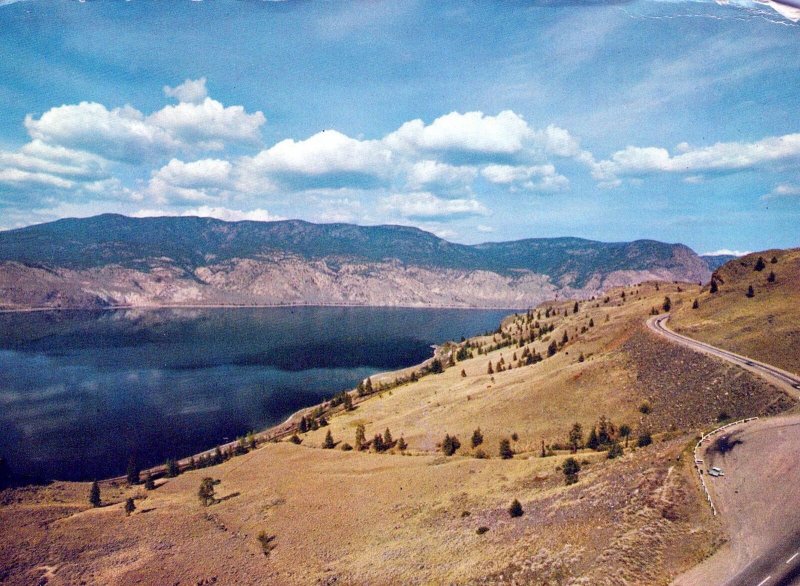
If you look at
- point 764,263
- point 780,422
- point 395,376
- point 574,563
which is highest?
point 764,263

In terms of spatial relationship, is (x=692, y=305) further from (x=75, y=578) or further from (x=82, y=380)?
(x=82, y=380)

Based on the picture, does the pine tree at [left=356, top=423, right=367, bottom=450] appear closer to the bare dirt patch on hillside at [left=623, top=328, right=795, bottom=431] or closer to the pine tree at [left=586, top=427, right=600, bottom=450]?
the pine tree at [left=586, top=427, right=600, bottom=450]

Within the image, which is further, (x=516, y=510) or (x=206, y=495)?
(x=206, y=495)

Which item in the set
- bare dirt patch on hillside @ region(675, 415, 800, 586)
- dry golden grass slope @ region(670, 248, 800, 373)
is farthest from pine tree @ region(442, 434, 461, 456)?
dry golden grass slope @ region(670, 248, 800, 373)

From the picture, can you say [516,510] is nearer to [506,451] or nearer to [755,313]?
[506,451]

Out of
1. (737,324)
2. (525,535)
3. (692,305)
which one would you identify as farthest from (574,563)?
(692,305)

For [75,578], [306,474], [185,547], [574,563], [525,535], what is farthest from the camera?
[306,474]

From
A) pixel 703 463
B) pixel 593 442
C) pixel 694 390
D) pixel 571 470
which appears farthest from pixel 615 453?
pixel 694 390
